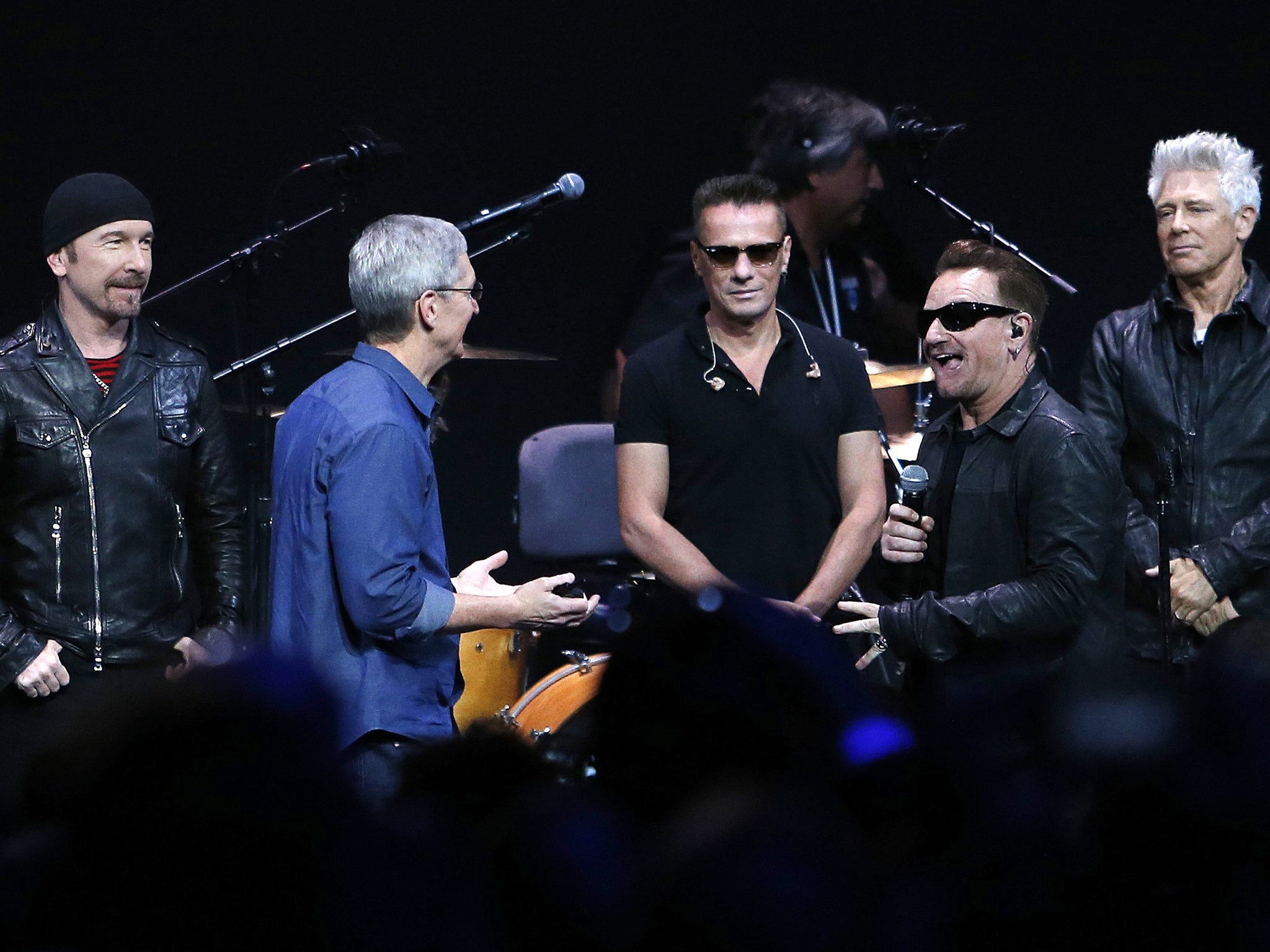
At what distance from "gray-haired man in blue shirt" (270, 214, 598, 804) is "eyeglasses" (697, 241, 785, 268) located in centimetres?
85

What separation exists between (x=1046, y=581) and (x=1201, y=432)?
3.38ft

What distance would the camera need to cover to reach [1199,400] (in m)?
3.35

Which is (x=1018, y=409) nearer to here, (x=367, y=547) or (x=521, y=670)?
(x=367, y=547)

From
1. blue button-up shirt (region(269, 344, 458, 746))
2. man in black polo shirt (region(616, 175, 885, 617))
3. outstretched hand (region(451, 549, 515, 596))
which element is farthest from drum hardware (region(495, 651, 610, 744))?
blue button-up shirt (region(269, 344, 458, 746))

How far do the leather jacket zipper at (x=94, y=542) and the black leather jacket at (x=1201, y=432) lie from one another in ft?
7.38

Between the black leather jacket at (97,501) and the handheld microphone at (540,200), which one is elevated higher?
the handheld microphone at (540,200)

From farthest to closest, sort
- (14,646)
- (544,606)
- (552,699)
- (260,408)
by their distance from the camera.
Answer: (260,408)
(552,699)
(14,646)
(544,606)

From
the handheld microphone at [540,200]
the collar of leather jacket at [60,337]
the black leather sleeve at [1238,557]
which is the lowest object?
the black leather sleeve at [1238,557]

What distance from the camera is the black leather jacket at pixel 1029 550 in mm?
2535

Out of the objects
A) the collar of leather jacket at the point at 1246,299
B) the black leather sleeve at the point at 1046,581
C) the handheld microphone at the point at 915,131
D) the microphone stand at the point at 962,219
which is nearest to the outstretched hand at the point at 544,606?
the black leather sleeve at the point at 1046,581

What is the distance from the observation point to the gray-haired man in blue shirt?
→ 234cm

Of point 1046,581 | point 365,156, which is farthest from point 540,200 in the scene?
point 1046,581

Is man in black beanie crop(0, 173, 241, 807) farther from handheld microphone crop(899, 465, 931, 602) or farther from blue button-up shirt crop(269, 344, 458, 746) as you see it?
handheld microphone crop(899, 465, 931, 602)

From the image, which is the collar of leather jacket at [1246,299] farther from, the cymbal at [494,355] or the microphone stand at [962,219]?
the cymbal at [494,355]
